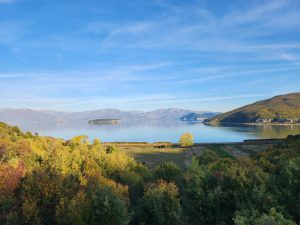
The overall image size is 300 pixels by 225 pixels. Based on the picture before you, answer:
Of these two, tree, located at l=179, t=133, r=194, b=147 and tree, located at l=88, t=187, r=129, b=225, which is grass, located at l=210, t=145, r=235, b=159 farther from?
tree, located at l=88, t=187, r=129, b=225

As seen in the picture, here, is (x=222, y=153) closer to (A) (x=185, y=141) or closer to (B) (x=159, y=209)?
(A) (x=185, y=141)

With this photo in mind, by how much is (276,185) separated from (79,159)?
25.2 meters

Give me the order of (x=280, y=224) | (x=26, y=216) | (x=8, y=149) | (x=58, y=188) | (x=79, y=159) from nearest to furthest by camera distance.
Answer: (x=280, y=224) < (x=26, y=216) < (x=58, y=188) < (x=79, y=159) < (x=8, y=149)

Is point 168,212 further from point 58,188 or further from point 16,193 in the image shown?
point 16,193

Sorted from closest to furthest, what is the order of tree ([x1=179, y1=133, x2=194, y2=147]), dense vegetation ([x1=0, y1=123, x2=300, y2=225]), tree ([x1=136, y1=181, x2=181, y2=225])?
dense vegetation ([x1=0, y1=123, x2=300, y2=225]) → tree ([x1=136, y1=181, x2=181, y2=225]) → tree ([x1=179, y1=133, x2=194, y2=147])

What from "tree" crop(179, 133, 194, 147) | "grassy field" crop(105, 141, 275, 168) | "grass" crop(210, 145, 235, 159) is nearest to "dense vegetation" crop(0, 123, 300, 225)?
"grassy field" crop(105, 141, 275, 168)

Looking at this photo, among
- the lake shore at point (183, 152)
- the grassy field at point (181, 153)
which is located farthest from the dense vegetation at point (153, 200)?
the grassy field at point (181, 153)

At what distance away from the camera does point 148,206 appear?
2659 centimetres

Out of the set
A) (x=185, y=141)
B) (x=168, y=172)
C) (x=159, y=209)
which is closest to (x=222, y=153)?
(x=185, y=141)

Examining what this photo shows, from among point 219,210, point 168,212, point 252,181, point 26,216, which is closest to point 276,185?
point 252,181

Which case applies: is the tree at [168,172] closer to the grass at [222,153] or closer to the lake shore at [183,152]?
the lake shore at [183,152]

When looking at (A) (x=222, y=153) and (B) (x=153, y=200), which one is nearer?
(B) (x=153, y=200)

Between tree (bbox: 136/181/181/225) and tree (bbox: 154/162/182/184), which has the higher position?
tree (bbox: 154/162/182/184)

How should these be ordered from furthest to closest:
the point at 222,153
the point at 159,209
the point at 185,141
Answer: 1. the point at 185,141
2. the point at 222,153
3. the point at 159,209
